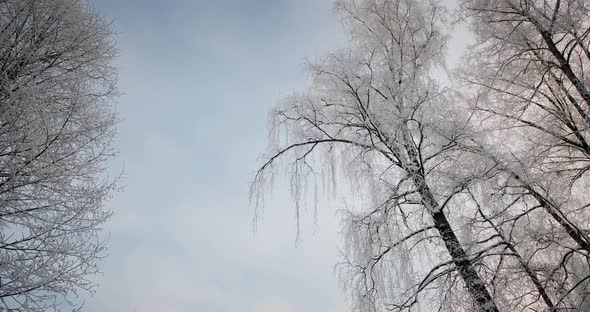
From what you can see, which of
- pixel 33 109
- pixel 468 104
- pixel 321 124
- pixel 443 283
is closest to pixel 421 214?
pixel 443 283

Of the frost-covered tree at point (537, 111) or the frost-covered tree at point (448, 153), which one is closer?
the frost-covered tree at point (448, 153)

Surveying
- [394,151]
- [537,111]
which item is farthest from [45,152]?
[537,111]

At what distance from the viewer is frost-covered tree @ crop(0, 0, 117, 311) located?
13.1 ft

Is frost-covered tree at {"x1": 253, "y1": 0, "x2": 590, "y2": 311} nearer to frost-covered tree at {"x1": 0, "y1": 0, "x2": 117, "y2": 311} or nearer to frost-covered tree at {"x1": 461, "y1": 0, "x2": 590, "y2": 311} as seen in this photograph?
frost-covered tree at {"x1": 461, "y1": 0, "x2": 590, "y2": 311}

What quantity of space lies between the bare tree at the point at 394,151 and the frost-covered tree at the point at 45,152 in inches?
91.3

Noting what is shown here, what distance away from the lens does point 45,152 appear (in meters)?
4.23

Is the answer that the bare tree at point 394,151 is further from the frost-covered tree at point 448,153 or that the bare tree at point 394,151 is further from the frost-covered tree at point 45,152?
the frost-covered tree at point 45,152

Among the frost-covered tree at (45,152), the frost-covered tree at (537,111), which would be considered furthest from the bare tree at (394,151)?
the frost-covered tree at (45,152)

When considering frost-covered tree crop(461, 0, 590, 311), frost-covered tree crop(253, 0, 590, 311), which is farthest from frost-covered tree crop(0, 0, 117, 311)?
frost-covered tree crop(461, 0, 590, 311)

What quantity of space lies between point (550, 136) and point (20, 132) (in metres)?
7.00

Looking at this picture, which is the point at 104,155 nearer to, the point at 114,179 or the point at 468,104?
the point at 114,179

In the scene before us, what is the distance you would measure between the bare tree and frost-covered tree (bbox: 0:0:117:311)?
2.32 meters

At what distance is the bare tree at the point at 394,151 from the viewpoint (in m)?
3.93

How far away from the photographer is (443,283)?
374 cm
